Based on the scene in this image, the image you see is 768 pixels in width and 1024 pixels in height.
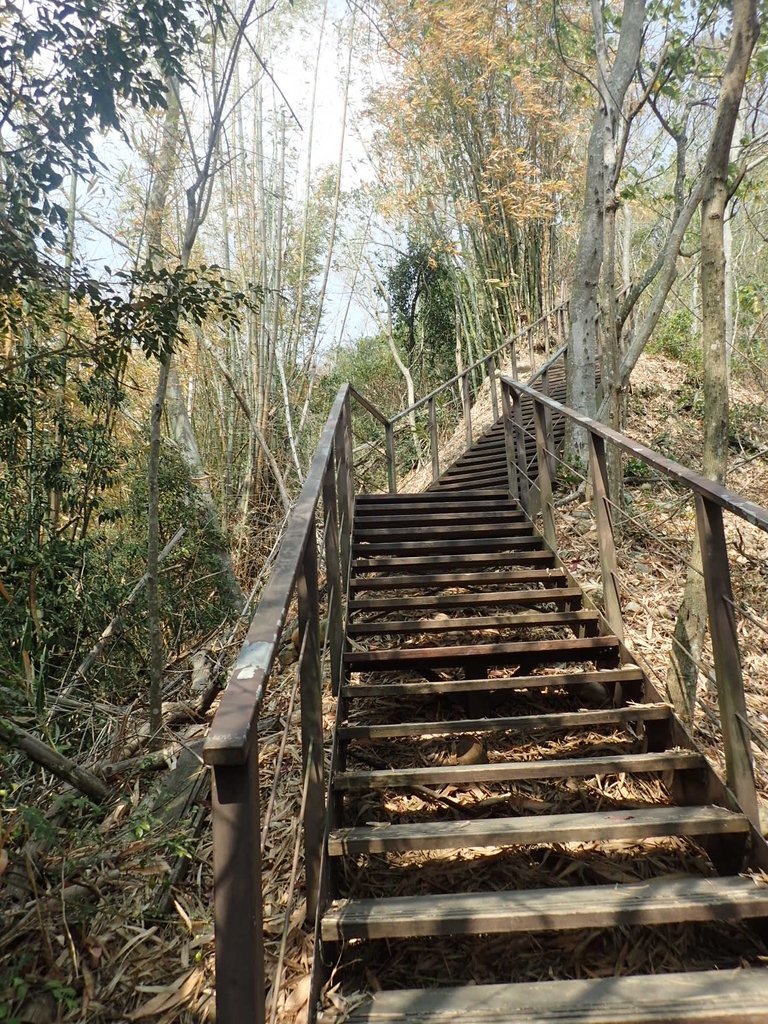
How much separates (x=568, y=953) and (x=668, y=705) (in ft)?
2.83

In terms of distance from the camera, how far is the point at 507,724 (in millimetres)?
2125

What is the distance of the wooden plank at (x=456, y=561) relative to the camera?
325 cm

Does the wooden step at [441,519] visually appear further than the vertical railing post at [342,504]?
Yes

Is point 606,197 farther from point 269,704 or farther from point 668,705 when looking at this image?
point 269,704

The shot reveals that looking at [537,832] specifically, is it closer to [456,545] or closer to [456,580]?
[456,580]

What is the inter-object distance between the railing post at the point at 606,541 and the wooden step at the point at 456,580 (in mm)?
418

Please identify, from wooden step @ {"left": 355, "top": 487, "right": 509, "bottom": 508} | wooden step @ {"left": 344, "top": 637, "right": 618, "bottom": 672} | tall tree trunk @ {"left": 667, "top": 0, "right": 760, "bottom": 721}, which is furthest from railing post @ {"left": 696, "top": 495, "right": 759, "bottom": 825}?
wooden step @ {"left": 355, "top": 487, "right": 509, "bottom": 508}

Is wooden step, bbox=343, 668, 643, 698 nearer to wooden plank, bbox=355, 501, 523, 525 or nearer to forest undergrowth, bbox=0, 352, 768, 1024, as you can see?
forest undergrowth, bbox=0, 352, 768, 1024

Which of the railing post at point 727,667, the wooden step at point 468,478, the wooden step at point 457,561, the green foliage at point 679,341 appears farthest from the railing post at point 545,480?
the green foliage at point 679,341

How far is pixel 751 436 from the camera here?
7.38m

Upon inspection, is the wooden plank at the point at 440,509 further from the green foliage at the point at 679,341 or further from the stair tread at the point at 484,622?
the green foliage at the point at 679,341

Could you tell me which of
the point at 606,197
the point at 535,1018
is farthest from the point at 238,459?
the point at 535,1018

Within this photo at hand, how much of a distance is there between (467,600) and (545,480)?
0.93 m

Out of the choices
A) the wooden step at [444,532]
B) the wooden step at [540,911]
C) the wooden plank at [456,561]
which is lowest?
the wooden step at [540,911]
